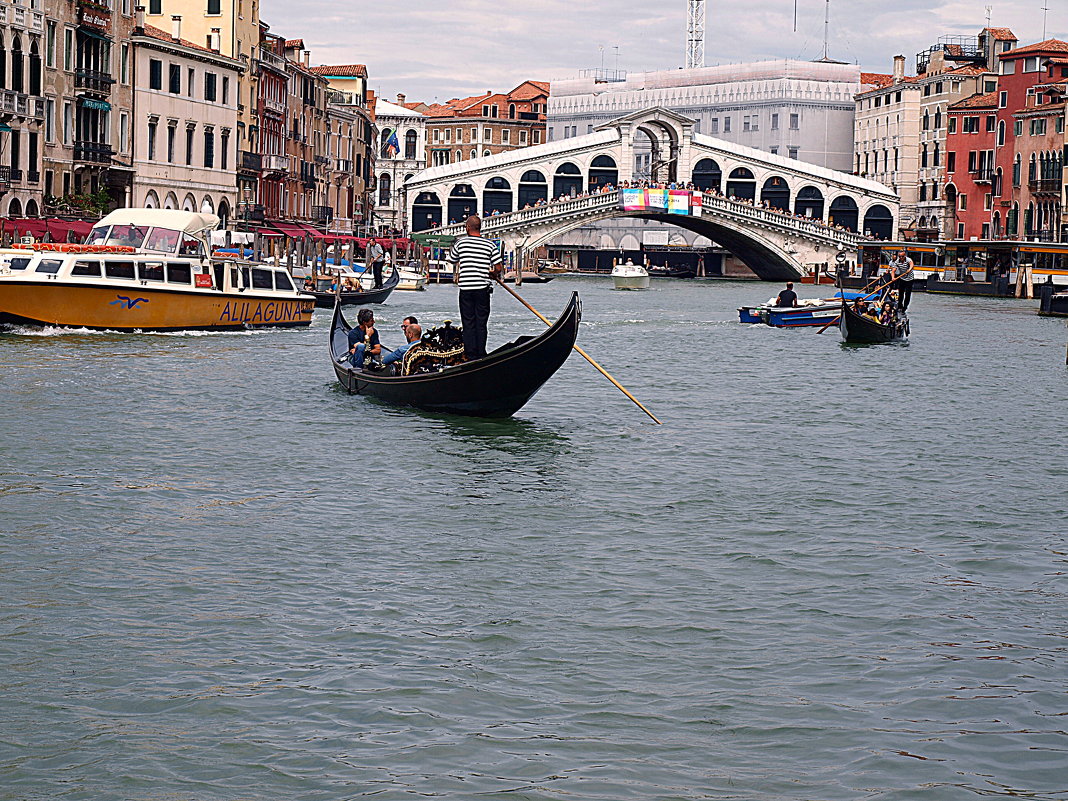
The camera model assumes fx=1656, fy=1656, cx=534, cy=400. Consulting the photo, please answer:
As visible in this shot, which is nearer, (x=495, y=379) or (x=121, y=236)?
(x=495, y=379)

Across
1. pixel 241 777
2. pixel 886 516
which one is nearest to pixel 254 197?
pixel 886 516

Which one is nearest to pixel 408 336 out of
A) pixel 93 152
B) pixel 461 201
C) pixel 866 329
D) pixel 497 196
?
pixel 866 329

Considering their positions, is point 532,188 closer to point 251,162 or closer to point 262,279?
point 251,162

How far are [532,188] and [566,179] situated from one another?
1429 mm

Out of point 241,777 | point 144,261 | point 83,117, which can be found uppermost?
point 83,117

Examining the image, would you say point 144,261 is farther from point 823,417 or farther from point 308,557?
point 308,557

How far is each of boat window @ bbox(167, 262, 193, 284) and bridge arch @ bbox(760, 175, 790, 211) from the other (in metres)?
43.3

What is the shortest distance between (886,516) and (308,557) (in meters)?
3.13

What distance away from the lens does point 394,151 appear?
168 feet

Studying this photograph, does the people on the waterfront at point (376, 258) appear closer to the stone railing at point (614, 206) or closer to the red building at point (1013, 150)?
the stone railing at point (614, 206)

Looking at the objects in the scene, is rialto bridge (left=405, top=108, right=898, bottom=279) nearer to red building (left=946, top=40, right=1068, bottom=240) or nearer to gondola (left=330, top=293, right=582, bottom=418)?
red building (left=946, top=40, right=1068, bottom=240)

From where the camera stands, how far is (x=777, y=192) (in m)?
61.0

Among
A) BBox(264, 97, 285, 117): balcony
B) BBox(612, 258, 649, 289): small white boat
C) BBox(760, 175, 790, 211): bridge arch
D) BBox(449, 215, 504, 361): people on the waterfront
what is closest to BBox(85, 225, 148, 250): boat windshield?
BBox(449, 215, 504, 361): people on the waterfront

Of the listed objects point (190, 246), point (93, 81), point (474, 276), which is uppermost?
point (93, 81)
